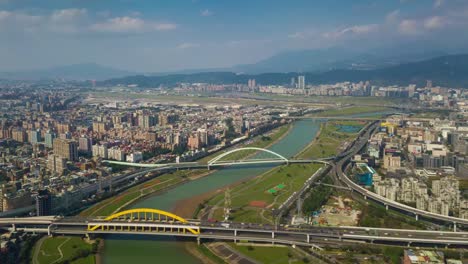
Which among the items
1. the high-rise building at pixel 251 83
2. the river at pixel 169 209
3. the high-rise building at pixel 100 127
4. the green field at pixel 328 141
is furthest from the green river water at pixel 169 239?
the high-rise building at pixel 251 83

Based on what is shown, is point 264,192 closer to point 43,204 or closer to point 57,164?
point 43,204

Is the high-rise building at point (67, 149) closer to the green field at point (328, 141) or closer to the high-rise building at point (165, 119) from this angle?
the green field at point (328, 141)

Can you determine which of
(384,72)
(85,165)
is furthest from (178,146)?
(384,72)

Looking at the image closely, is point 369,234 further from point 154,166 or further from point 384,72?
point 384,72

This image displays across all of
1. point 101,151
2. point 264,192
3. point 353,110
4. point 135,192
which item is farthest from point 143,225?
point 353,110

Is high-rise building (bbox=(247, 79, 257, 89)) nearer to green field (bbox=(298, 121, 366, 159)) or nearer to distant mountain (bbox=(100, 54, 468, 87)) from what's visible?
distant mountain (bbox=(100, 54, 468, 87))

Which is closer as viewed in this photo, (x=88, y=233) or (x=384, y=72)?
(x=88, y=233)
